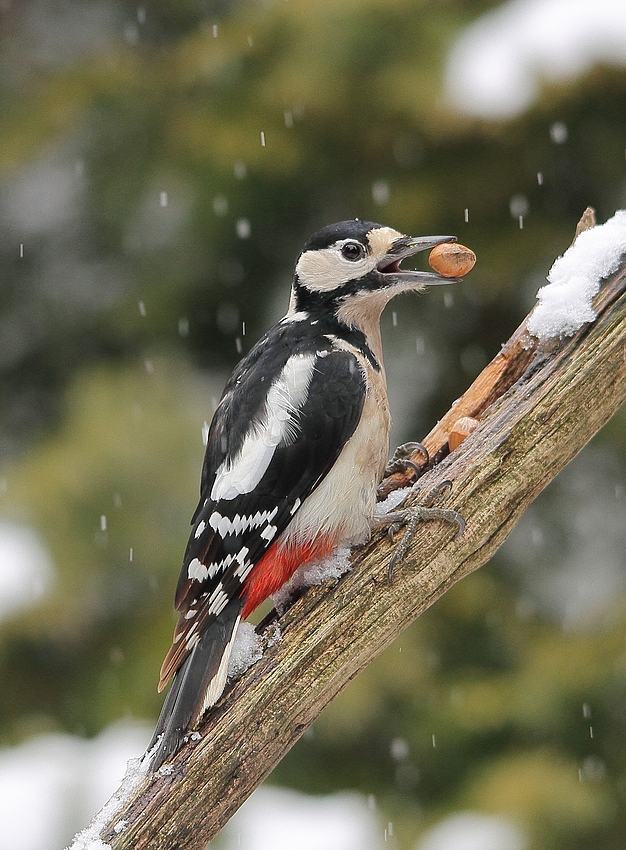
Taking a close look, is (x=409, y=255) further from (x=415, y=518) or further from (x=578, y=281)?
(x=415, y=518)

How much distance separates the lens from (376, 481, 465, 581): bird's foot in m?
1.93

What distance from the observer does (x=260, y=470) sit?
1964 millimetres

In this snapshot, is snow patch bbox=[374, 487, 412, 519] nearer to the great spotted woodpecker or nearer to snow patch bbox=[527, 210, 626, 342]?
the great spotted woodpecker

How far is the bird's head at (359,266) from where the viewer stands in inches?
84.7

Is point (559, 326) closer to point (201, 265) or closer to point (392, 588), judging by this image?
point (392, 588)

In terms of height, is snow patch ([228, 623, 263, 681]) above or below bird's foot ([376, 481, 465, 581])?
below

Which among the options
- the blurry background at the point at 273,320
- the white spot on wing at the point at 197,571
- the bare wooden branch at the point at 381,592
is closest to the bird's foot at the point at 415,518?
the bare wooden branch at the point at 381,592

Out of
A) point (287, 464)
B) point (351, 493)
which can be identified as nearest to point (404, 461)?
point (351, 493)

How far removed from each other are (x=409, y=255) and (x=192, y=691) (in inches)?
41.8

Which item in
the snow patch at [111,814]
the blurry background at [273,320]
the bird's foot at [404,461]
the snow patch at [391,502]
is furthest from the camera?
the blurry background at [273,320]

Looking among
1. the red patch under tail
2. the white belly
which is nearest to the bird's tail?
the red patch under tail

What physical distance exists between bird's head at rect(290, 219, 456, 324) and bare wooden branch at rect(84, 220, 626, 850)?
34 cm

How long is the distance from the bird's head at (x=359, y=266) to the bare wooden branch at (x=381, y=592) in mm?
336

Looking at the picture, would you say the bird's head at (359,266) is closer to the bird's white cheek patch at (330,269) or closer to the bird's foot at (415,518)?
the bird's white cheek patch at (330,269)
